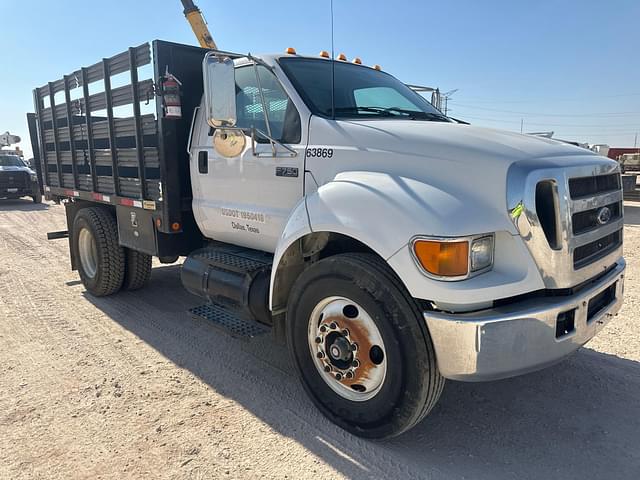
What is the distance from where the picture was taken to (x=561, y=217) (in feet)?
8.27

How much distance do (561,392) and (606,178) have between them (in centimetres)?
151

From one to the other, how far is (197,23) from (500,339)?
9.70 m

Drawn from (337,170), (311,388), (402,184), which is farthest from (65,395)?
(402,184)

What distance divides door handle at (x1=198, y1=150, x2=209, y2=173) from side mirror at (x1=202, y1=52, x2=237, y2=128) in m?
1.01

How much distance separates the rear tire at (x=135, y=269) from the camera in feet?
19.1

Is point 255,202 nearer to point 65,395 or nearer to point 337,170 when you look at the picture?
point 337,170

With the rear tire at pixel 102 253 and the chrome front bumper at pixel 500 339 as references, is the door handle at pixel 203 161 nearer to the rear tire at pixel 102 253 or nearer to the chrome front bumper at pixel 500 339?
the rear tire at pixel 102 253

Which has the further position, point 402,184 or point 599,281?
point 599,281

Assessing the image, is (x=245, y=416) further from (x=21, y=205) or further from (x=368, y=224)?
(x=21, y=205)

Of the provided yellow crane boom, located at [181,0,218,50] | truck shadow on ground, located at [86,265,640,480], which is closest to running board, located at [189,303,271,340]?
truck shadow on ground, located at [86,265,640,480]

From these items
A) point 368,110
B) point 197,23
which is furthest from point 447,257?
point 197,23

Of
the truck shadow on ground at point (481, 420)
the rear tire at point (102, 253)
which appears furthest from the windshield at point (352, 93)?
the rear tire at point (102, 253)

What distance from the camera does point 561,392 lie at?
11.3 feet

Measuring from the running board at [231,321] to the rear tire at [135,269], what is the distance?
2.06 metres
